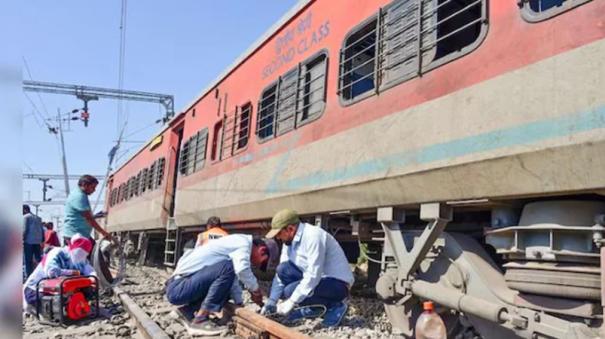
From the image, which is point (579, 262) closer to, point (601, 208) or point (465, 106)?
point (601, 208)

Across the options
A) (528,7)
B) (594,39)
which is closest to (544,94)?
(594,39)

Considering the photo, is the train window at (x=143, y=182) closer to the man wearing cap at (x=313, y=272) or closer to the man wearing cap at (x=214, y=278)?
the man wearing cap at (x=214, y=278)

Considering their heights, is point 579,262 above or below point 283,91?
below

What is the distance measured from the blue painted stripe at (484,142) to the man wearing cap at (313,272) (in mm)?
582

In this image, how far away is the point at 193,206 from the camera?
996cm

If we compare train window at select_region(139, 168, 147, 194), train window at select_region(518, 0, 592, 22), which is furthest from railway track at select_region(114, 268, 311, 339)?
train window at select_region(139, 168, 147, 194)

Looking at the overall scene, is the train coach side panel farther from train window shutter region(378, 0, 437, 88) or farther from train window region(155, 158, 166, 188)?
train window region(155, 158, 166, 188)

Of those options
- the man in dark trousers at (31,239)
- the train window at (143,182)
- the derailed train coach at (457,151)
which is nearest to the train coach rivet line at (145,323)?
the derailed train coach at (457,151)

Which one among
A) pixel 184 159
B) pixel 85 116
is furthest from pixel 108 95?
pixel 184 159

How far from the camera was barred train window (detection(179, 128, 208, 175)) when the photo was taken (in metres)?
9.89

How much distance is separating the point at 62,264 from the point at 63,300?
0.69 metres

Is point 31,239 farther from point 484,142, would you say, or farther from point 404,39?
point 484,142

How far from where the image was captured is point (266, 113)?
7.21m

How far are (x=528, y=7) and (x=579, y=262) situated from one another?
148cm
